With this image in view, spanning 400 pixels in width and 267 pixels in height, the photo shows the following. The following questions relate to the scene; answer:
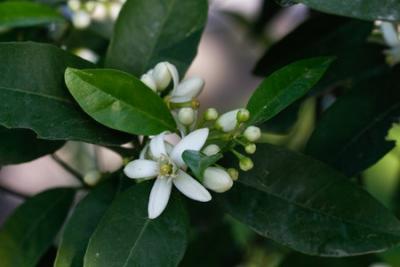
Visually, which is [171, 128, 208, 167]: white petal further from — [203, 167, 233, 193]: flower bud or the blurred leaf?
the blurred leaf

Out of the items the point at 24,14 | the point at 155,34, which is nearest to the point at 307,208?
the point at 155,34

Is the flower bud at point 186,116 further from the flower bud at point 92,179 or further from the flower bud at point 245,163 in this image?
the flower bud at point 92,179

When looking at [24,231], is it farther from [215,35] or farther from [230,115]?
[215,35]

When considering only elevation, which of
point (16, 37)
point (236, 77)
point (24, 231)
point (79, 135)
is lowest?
point (236, 77)

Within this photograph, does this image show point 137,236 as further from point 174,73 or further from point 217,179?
point 174,73

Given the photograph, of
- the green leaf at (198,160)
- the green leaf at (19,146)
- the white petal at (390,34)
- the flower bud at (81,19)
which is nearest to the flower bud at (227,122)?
the green leaf at (198,160)

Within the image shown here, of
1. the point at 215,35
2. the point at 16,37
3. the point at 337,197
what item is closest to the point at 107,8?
the point at 16,37

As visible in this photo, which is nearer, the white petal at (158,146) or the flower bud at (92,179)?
the white petal at (158,146)
